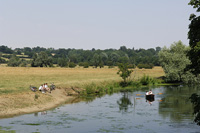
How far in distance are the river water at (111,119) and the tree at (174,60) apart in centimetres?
3328

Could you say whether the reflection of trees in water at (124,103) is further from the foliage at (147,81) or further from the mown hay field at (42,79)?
the foliage at (147,81)

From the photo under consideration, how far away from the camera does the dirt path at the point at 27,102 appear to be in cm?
4156

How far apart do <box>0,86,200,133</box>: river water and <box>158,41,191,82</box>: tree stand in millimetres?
33280

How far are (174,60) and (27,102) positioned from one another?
181 feet

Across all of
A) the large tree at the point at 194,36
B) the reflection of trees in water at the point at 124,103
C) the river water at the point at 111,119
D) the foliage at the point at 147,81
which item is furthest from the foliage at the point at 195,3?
the foliage at the point at 147,81

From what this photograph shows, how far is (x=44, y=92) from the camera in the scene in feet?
179

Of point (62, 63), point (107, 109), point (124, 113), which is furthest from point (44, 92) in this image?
point (62, 63)

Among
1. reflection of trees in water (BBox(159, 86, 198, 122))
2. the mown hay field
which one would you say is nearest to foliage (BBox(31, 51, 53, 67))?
the mown hay field

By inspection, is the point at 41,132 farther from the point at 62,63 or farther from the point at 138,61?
the point at 138,61

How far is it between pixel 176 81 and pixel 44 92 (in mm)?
51802

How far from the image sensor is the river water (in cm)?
3341

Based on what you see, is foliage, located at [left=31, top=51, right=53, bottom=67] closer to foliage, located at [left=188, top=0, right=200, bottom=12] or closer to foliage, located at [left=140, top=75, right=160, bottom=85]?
foliage, located at [left=140, top=75, right=160, bottom=85]

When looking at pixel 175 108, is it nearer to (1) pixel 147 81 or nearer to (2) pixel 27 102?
(2) pixel 27 102

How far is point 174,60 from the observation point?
89.1 metres
